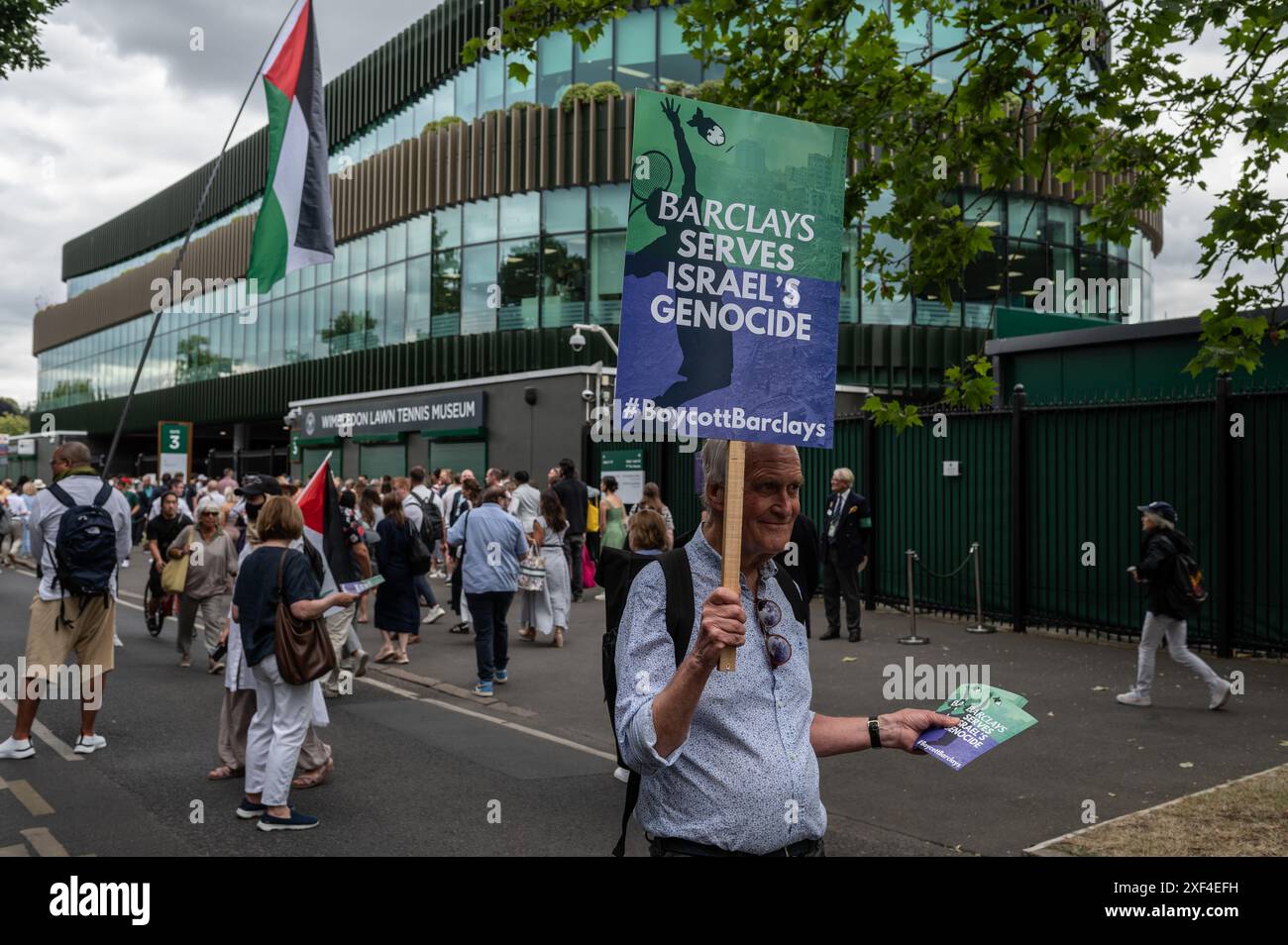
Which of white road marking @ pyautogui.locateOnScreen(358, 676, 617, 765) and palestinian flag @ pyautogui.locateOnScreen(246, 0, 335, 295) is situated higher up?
palestinian flag @ pyautogui.locateOnScreen(246, 0, 335, 295)

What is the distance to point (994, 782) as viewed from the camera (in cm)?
695

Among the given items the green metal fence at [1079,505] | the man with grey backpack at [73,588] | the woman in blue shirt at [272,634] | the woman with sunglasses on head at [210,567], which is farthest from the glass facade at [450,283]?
the woman in blue shirt at [272,634]

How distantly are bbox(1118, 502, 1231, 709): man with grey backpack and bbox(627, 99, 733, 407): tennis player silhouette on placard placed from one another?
7419 millimetres

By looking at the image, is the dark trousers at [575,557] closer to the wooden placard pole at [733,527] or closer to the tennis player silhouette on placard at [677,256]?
the tennis player silhouette on placard at [677,256]

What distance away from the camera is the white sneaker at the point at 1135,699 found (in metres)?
9.01

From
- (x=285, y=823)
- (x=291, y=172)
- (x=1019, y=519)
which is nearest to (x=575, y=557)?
(x=1019, y=519)

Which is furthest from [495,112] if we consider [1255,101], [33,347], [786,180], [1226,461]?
[33,347]

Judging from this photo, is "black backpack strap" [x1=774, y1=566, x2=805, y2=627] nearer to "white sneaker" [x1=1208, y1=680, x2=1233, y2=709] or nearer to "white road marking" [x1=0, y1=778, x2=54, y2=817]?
"white road marking" [x1=0, y1=778, x2=54, y2=817]

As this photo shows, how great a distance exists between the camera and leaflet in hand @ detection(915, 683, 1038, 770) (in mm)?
2598

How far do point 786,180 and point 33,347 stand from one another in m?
80.3

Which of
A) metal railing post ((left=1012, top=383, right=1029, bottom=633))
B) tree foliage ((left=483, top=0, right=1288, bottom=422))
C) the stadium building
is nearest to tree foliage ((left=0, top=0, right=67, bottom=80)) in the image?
the stadium building

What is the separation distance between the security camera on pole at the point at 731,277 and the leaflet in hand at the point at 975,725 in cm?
79

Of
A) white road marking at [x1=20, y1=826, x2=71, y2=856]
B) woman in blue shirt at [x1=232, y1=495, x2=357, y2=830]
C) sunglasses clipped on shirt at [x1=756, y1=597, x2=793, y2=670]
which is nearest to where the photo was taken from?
sunglasses clipped on shirt at [x1=756, y1=597, x2=793, y2=670]
